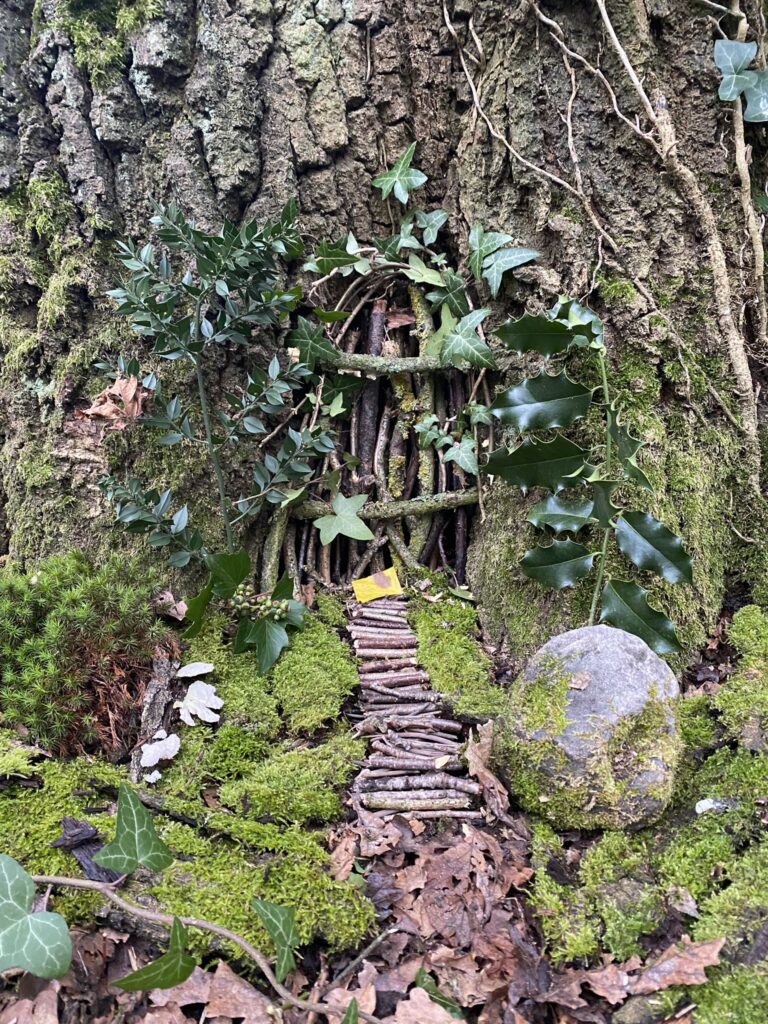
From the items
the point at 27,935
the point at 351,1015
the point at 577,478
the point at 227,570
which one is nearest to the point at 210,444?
the point at 227,570

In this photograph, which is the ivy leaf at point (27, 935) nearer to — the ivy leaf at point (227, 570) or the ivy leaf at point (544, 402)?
the ivy leaf at point (227, 570)

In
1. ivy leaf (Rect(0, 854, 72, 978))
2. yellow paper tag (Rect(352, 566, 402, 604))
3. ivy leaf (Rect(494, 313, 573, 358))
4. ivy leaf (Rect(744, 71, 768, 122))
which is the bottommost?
ivy leaf (Rect(0, 854, 72, 978))

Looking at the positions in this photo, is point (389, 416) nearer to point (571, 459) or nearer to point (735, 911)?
point (571, 459)

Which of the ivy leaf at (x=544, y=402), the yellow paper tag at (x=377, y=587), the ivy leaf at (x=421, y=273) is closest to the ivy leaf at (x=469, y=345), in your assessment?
the ivy leaf at (x=421, y=273)

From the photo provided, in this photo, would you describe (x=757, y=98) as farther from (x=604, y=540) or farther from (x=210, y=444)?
(x=210, y=444)

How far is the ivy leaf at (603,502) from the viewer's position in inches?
90.3

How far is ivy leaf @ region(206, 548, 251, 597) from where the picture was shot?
252 centimetres

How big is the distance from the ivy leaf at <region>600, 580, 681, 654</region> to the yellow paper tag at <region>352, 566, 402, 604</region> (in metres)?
1.07

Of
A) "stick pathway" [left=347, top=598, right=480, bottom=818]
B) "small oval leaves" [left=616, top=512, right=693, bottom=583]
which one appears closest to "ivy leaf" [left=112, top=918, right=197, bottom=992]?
"stick pathway" [left=347, top=598, right=480, bottom=818]

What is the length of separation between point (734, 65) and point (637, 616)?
2352mm

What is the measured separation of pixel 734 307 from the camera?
275 centimetres

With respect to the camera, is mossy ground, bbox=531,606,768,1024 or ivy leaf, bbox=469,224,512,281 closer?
mossy ground, bbox=531,606,768,1024

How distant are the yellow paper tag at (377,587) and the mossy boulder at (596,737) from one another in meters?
1.07

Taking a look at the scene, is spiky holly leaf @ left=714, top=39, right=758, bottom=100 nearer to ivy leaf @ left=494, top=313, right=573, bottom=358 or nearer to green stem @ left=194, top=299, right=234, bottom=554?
ivy leaf @ left=494, top=313, right=573, bottom=358
